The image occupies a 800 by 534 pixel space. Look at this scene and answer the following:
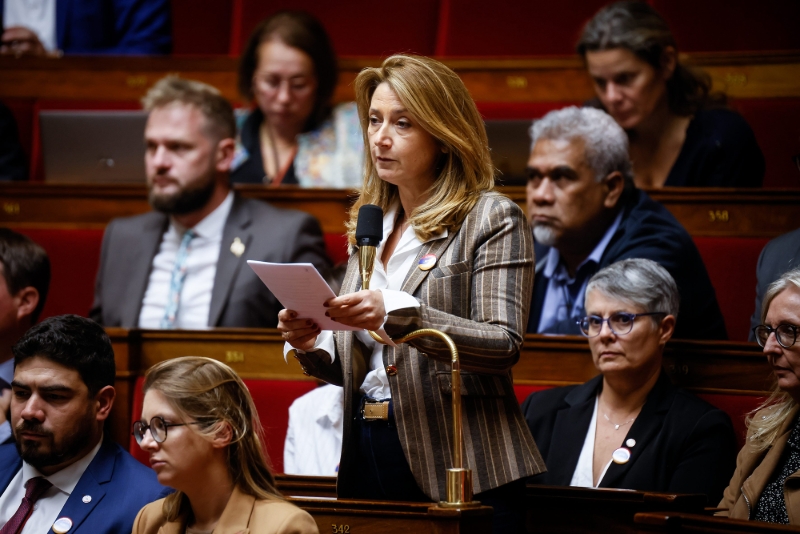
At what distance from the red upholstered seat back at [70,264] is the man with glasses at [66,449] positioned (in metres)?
0.89

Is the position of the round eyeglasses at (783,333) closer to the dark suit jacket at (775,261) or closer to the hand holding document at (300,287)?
the dark suit jacket at (775,261)

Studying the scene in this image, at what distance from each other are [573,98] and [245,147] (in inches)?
35.6

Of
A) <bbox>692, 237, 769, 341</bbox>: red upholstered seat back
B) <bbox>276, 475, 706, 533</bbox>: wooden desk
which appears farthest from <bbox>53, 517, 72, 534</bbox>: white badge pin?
<bbox>692, 237, 769, 341</bbox>: red upholstered seat back

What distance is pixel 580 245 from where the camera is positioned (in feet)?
6.98

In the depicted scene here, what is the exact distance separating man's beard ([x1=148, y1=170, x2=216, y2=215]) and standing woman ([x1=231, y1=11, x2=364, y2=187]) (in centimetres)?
35

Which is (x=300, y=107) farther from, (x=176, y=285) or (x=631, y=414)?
(x=631, y=414)

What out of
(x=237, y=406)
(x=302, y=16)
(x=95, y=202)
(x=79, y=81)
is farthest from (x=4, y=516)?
(x=79, y=81)

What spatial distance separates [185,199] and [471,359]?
53.9 inches

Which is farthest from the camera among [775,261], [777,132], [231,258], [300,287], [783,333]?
[777,132]

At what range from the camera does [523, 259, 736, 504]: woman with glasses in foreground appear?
155cm

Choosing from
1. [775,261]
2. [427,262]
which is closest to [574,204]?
[775,261]

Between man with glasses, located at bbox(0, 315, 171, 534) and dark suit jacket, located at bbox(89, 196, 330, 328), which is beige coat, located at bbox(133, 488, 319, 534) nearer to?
man with glasses, located at bbox(0, 315, 171, 534)

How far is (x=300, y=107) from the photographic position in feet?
8.91

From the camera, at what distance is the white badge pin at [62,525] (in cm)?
149
